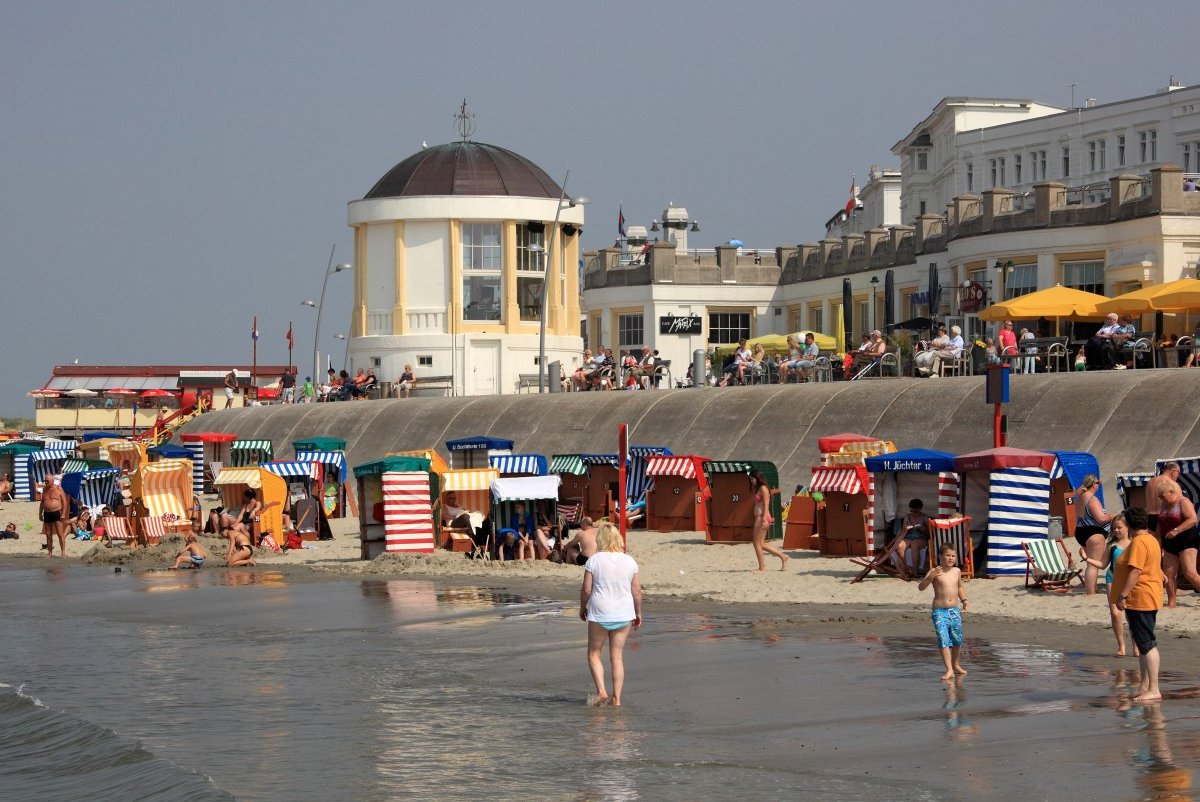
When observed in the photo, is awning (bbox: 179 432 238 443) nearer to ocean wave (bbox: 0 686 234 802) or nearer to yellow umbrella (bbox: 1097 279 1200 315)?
yellow umbrella (bbox: 1097 279 1200 315)

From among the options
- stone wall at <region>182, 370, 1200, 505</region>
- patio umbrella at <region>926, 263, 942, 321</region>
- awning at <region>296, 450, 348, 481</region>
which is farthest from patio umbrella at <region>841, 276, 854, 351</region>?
awning at <region>296, 450, 348, 481</region>

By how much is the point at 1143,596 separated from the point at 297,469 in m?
21.3

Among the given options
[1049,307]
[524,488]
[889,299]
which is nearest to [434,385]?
[889,299]

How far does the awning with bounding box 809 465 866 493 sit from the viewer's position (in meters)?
22.4

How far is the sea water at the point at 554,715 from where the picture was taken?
10172 millimetres

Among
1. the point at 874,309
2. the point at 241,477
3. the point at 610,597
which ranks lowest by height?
the point at 610,597

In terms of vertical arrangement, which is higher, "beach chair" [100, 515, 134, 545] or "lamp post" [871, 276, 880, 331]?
"lamp post" [871, 276, 880, 331]

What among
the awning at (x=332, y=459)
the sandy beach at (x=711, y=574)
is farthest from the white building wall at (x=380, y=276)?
the sandy beach at (x=711, y=574)

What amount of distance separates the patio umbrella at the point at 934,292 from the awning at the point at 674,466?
70.6ft

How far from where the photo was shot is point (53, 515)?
2986 centimetres

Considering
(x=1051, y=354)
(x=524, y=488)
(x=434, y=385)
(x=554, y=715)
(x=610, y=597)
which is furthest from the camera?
(x=434, y=385)

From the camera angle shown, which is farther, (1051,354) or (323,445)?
(323,445)

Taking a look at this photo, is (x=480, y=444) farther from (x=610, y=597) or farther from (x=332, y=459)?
(x=610, y=597)

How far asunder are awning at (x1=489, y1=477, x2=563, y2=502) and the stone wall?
6.63 metres
